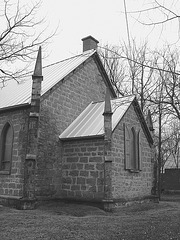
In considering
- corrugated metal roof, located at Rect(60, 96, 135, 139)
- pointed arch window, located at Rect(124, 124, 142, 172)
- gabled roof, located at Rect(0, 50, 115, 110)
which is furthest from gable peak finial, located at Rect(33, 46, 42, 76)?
pointed arch window, located at Rect(124, 124, 142, 172)

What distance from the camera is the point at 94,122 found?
579 inches

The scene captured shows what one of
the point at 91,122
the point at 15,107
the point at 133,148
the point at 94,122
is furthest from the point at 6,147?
the point at 133,148

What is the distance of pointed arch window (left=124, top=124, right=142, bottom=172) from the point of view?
14.5m

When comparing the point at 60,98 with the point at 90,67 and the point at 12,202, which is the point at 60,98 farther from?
the point at 12,202

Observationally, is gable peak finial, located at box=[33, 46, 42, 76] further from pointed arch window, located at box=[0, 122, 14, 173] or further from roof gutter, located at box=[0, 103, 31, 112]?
pointed arch window, located at box=[0, 122, 14, 173]

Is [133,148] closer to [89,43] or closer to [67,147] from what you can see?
[67,147]

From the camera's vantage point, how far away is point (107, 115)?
42.8ft

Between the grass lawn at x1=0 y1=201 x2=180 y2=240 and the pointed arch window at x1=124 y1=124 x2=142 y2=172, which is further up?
the pointed arch window at x1=124 y1=124 x2=142 y2=172

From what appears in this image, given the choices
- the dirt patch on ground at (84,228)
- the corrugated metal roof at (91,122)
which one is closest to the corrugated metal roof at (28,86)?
the corrugated metal roof at (91,122)

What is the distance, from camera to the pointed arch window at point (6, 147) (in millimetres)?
14062

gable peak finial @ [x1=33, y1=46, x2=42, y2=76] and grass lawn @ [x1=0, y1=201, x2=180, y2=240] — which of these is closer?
grass lawn @ [x1=0, y1=201, x2=180, y2=240]

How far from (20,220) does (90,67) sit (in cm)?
1154

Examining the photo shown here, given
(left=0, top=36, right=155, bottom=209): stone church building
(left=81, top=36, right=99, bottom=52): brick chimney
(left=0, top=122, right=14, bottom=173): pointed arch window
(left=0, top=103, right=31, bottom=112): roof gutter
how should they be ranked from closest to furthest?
(left=0, top=36, right=155, bottom=209): stone church building < (left=0, top=103, right=31, bottom=112): roof gutter < (left=0, top=122, right=14, bottom=173): pointed arch window < (left=81, top=36, right=99, bottom=52): brick chimney

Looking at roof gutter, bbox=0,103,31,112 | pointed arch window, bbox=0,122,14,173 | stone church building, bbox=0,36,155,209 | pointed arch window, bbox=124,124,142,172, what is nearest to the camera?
stone church building, bbox=0,36,155,209
